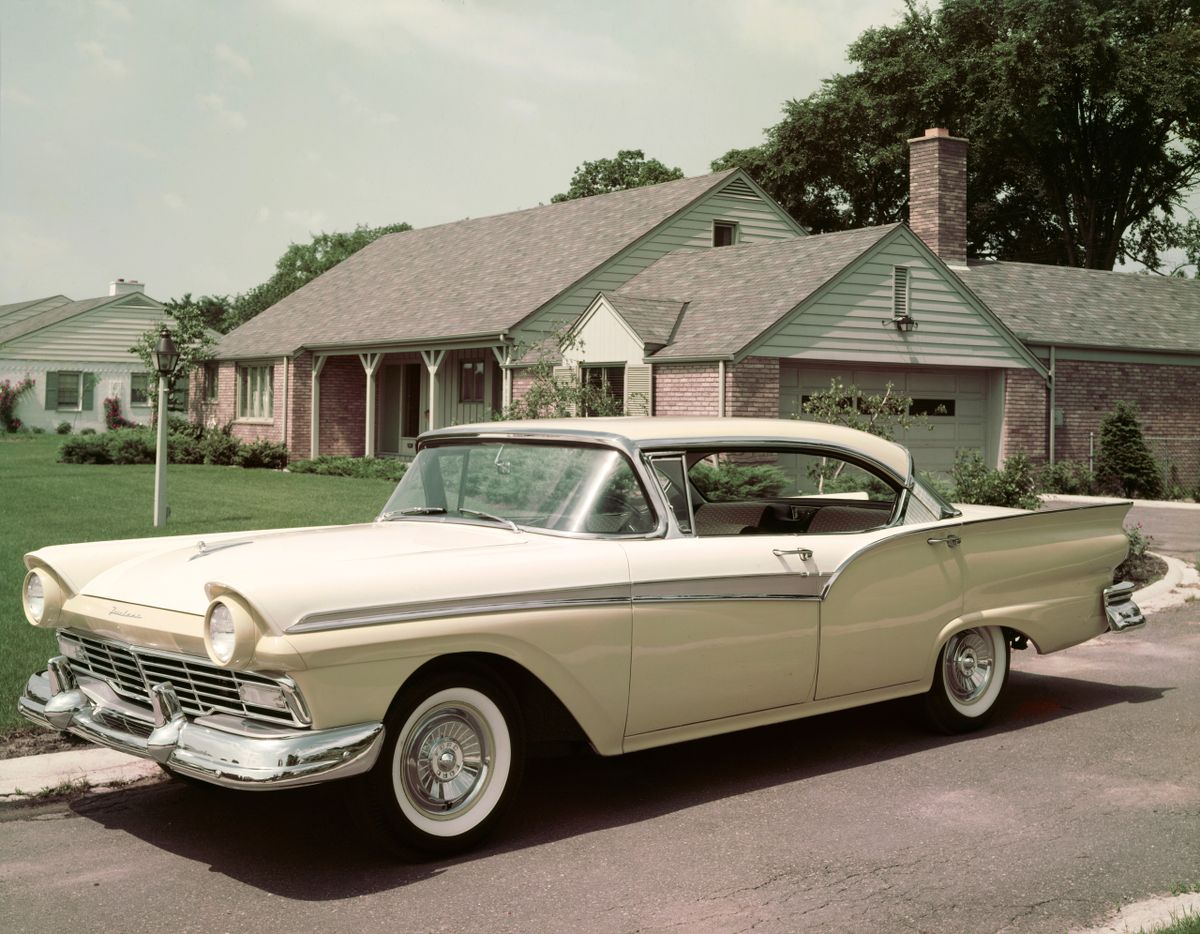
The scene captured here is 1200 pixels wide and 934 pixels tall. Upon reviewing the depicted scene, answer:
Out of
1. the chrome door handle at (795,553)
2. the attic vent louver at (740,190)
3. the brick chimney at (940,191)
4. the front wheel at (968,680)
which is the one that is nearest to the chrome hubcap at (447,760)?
the chrome door handle at (795,553)

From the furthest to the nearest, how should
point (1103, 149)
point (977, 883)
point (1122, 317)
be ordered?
point (1103, 149)
point (1122, 317)
point (977, 883)

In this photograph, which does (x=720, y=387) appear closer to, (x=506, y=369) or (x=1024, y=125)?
(x=506, y=369)

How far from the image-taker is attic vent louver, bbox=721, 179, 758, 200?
27828mm

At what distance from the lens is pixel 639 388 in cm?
2155

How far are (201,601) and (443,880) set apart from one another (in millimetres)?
1298

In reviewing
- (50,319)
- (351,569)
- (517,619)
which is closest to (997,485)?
(517,619)

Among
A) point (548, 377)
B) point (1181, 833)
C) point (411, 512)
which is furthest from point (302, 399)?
point (1181, 833)

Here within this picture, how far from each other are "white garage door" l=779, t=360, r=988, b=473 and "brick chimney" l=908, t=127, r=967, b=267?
168 inches

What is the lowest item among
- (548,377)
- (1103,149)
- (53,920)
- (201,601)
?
(53,920)

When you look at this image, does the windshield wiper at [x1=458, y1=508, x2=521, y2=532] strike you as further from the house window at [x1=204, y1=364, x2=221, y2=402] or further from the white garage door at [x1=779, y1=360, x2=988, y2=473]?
the house window at [x1=204, y1=364, x2=221, y2=402]

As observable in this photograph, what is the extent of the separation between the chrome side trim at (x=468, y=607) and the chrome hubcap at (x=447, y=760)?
14.3 inches

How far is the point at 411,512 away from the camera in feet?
19.1

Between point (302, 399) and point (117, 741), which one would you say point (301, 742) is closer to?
point (117, 741)

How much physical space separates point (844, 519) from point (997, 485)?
784 cm
